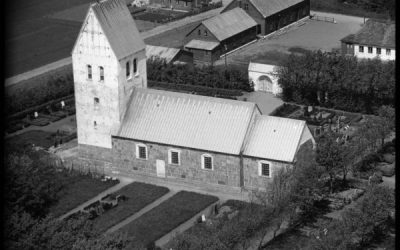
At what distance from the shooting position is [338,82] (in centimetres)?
7044

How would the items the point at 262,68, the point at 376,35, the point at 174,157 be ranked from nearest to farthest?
the point at 174,157, the point at 262,68, the point at 376,35

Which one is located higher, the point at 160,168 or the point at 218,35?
the point at 218,35

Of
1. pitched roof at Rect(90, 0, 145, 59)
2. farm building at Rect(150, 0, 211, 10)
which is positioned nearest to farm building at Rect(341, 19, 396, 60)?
farm building at Rect(150, 0, 211, 10)

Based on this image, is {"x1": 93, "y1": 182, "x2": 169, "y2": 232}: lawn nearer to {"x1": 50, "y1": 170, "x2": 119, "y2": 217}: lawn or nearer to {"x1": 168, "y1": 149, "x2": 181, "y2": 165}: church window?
{"x1": 50, "y1": 170, "x2": 119, "y2": 217}: lawn

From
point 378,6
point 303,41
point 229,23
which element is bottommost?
point 303,41

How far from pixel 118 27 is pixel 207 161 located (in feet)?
33.8

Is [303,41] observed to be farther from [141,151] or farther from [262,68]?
[141,151]

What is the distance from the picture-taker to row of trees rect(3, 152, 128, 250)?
39.9 metres

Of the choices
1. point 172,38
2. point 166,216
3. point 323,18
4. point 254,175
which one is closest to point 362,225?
point 254,175

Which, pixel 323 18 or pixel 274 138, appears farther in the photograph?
pixel 323 18

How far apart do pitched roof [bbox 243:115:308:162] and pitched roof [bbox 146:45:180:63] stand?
1039 inches

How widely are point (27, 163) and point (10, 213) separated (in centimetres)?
562

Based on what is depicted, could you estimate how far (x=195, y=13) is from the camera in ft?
331

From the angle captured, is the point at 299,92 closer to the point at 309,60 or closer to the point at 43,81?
the point at 309,60
